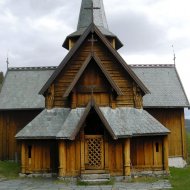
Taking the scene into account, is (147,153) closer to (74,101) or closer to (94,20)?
(74,101)

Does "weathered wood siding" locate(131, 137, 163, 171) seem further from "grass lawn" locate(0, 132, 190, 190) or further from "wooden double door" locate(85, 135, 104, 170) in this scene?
"wooden double door" locate(85, 135, 104, 170)

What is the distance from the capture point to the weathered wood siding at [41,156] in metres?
19.9

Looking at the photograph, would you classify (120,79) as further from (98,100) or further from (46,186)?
(46,186)

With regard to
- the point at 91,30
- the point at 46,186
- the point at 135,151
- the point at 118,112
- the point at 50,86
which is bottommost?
the point at 46,186

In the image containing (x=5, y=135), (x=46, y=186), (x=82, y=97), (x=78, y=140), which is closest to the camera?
(x=46, y=186)

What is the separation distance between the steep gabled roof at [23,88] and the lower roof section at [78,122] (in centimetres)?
578

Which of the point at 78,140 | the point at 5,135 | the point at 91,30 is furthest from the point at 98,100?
the point at 5,135

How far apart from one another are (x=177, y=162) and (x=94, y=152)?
32.1ft

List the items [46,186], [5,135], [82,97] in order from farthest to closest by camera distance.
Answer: [5,135] < [82,97] < [46,186]

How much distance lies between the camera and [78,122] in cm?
1823

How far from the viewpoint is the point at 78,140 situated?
1886 centimetres

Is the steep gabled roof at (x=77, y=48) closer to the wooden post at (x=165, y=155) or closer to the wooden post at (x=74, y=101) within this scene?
the wooden post at (x=74, y=101)

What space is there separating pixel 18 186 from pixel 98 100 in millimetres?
6814

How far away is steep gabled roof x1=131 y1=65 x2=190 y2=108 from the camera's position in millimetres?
26156
